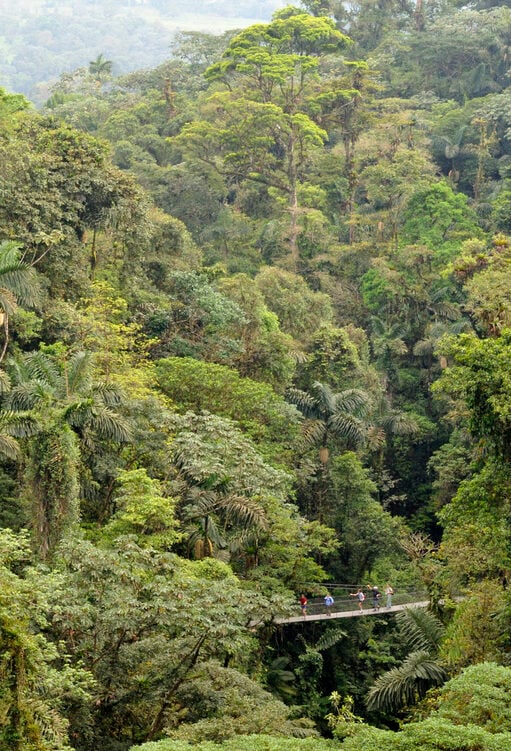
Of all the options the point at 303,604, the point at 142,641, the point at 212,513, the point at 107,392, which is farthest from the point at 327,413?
the point at 142,641

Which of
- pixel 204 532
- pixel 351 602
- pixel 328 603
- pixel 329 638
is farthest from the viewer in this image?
pixel 329 638

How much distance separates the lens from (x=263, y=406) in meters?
22.0

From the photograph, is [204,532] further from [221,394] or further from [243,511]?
[221,394]

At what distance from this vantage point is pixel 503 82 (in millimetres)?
48125

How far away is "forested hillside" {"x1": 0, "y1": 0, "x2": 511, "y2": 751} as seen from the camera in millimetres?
12172

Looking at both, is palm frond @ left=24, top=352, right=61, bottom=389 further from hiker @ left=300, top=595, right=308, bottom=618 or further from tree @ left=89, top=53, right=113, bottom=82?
tree @ left=89, top=53, right=113, bottom=82

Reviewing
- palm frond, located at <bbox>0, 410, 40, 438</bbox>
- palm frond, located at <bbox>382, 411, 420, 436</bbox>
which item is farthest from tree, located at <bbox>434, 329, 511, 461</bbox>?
palm frond, located at <bbox>382, 411, 420, 436</bbox>

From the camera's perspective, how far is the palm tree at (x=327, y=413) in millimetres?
25016

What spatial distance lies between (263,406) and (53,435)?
7.86 meters

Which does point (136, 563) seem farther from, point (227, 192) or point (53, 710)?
point (227, 192)

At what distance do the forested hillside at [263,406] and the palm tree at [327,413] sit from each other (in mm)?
99

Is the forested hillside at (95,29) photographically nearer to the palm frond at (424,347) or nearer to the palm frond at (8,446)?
the palm frond at (424,347)

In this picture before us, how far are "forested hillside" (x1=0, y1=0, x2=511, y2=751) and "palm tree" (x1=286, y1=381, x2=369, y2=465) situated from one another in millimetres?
99

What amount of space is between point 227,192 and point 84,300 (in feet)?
57.1
